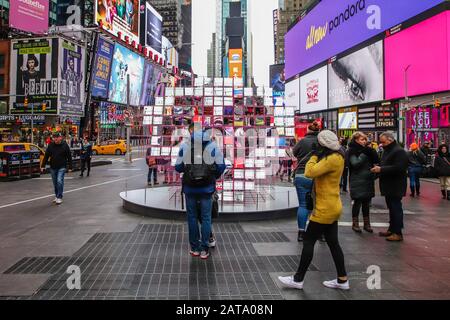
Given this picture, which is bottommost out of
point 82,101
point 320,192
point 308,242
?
point 308,242

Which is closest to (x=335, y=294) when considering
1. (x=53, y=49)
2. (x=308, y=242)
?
(x=308, y=242)

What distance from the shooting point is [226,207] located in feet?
28.9

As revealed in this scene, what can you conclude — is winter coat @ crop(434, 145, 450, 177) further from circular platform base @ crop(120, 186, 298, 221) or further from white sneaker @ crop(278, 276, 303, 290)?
white sneaker @ crop(278, 276, 303, 290)

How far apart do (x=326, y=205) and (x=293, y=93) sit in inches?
2474

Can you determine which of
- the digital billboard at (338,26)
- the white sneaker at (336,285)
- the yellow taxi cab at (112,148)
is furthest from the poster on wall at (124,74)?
the white sneaker at (336,285)

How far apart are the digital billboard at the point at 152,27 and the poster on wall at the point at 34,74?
37974 mm

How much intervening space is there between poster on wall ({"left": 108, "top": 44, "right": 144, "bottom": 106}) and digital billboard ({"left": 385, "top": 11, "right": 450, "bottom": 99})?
40332 millimetres

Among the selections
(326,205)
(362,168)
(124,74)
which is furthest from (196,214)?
(124,74)

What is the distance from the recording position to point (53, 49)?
4788cm

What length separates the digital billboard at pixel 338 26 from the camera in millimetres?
31916

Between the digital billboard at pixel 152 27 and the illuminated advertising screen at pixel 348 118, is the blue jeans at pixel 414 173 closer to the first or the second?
the illuminated advertising screen at pixel 348 118

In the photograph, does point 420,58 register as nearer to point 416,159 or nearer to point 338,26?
point 338,26

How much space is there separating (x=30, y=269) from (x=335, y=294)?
3801 millimetres

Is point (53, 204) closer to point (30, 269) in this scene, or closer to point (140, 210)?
point (140, 210)
